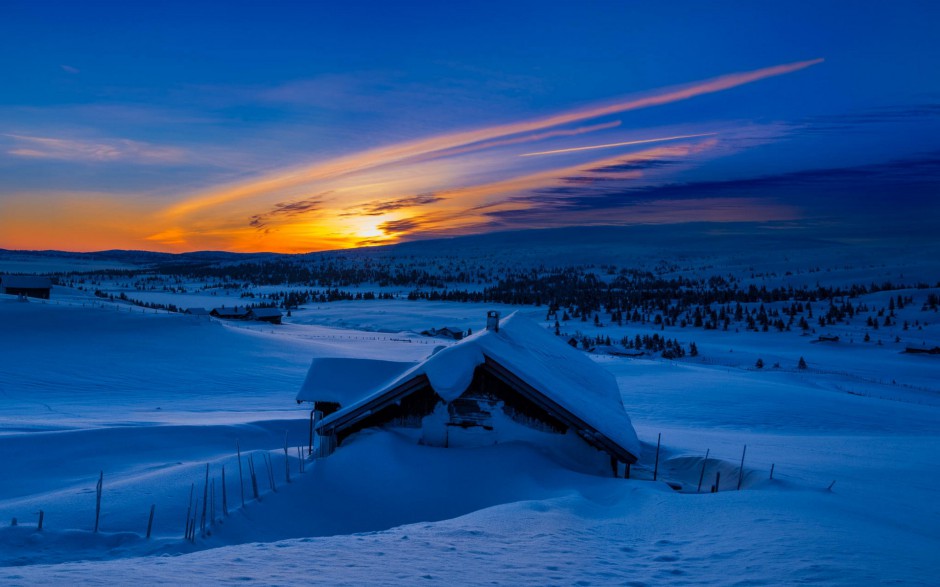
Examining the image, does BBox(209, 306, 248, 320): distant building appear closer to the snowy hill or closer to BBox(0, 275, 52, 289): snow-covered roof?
BBox(0, 275, 52, 289): snow-covered roof

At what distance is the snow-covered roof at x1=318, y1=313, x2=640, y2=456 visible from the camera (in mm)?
10867

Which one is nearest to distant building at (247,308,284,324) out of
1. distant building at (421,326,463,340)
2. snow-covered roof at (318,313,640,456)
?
distant building at (421,326,463,340)

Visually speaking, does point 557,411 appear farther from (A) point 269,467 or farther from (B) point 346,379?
(A) point 269,467

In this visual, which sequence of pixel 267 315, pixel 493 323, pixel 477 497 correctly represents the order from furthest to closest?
pixel 267 315
pixel 493 323
pixel 477 497

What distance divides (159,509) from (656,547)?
304 inches

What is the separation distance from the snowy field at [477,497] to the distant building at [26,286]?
1319 inches

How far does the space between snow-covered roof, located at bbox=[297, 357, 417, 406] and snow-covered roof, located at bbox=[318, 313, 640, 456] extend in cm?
103

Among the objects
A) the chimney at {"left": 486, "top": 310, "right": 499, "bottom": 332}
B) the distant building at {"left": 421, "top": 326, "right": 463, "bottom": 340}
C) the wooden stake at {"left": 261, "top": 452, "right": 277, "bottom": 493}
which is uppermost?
the chimney at {"left": 486, "top": 310, "right": 499, "bottom": 332}

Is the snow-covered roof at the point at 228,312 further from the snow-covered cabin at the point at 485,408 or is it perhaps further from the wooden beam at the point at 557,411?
the wooden beam at the point at 557,411

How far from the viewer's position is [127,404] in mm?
24281

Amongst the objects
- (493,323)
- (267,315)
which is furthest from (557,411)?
(267,315)

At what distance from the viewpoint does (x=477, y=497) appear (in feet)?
33.4

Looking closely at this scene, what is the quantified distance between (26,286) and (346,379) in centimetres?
5378

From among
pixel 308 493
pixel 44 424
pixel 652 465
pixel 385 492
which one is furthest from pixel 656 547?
pixel 44 424
